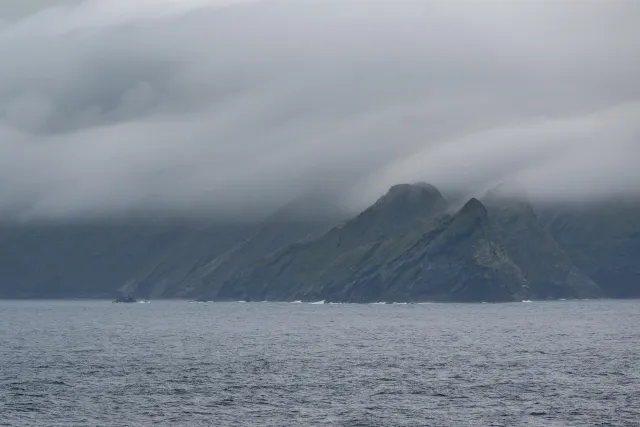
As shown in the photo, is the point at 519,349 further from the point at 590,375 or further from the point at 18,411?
the point at 18,411

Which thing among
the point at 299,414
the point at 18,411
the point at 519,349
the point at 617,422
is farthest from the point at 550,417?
the point at 519,349

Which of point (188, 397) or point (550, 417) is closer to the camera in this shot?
point (550, 417)

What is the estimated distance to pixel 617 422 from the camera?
10606cm

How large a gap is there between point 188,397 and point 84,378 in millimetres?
25979

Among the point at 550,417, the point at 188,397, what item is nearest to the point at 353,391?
the point at 188,397

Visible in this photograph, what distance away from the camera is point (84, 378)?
14712 centimetres

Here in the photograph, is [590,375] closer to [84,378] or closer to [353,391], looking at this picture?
[353,391]

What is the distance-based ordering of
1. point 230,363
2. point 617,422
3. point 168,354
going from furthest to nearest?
point 168,354
point 230,363
point 617,422

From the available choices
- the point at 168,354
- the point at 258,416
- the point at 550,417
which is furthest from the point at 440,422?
the point at 168,354

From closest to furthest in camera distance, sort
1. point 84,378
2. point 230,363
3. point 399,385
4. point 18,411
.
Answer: point 18,411 < point 399,385 < point 84,378 < point 230,363

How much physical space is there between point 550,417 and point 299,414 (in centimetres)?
2492

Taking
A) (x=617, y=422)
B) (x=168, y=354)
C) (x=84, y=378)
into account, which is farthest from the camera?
(x=168, y=354)

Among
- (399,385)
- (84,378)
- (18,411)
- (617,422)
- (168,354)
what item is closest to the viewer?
(617,422)

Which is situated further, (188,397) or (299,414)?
(188,397)
